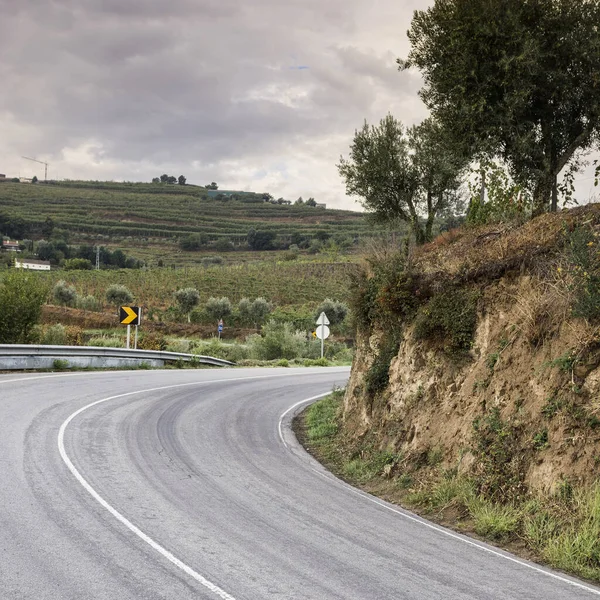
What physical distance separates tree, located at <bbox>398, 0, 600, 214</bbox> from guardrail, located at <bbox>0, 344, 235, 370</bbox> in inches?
614

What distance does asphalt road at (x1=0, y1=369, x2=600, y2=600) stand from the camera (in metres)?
6.32

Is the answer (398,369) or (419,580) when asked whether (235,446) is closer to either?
(398,369)

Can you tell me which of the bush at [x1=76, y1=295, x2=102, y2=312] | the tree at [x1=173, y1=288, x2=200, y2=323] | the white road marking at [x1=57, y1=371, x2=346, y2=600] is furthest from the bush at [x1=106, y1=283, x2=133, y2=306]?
the white road marking at [x1=57, y1=371, x2=346, y2=600]

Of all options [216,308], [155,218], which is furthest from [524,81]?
[155,218]

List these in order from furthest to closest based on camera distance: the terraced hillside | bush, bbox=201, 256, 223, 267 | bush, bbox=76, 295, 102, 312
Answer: the terraced hillside
bush, bbox=201, 256, 223, 267
bush, bbox=76, 295, 102, 312

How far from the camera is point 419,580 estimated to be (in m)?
6.70

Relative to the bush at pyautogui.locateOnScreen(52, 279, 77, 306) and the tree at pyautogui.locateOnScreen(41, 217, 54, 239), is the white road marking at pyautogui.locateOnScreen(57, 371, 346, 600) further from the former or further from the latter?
the tree at pyautogui.locateOnScreen(41, 217, 54, 239)

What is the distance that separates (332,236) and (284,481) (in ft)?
432

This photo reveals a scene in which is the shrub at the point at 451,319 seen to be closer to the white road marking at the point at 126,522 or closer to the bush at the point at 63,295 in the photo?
the white road marking at the point at 126,522

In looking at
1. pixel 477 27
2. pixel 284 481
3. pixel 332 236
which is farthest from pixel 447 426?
pixel 332 236

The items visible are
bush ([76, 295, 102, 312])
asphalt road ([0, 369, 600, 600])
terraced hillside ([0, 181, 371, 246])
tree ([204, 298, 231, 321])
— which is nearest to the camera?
asphalt road ([0, 369, 600, 600])

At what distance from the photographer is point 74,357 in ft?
80.3

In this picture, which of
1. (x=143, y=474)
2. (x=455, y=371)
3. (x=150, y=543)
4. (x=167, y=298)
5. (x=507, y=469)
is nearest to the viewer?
(x=150, y=543)

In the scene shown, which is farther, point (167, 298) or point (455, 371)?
point (167, 298)
